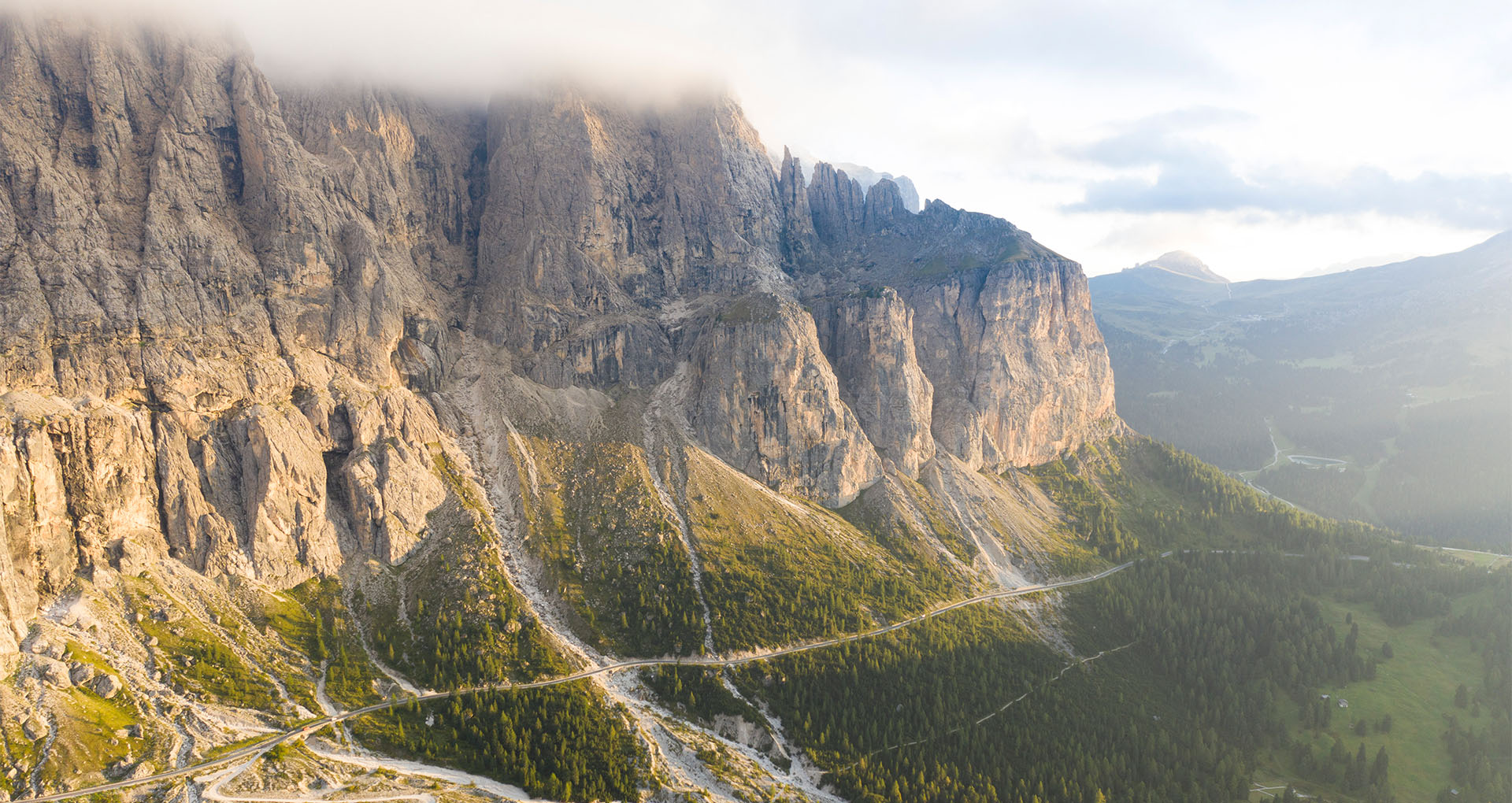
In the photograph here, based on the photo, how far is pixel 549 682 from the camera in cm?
13338

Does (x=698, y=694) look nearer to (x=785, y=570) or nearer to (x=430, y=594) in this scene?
(x=785, y=570)

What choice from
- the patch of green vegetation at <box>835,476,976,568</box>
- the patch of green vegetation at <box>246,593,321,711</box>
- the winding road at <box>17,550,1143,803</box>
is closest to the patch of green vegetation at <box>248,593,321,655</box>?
the patch of green vegetation at <box>246,593,321,711</box>

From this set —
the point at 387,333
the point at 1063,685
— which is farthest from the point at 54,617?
the point at 1063,685

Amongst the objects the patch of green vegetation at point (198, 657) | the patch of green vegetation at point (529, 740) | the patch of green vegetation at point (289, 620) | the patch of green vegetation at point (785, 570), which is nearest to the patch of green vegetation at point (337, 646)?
the patch of green vegetation at point (289, 620)

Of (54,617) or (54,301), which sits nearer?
(54,617)

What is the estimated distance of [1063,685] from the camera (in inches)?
6196

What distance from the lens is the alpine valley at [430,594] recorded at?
116m

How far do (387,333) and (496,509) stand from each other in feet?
176

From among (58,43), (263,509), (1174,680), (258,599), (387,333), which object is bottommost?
(1174,680)

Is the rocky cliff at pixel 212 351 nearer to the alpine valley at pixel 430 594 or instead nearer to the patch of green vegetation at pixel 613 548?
the alpine valley at pixel 430 594

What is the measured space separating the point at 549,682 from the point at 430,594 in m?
31.7

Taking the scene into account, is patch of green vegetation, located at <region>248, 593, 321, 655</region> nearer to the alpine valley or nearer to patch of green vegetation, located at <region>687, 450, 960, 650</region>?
the alpine valley

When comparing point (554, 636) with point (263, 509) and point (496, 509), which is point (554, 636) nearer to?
point (496, 509)

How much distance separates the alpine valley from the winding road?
1.97 ft
